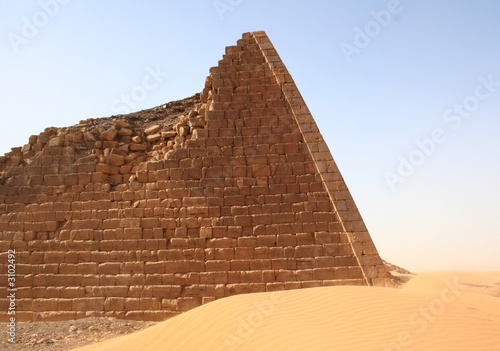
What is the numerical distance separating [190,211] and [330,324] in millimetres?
4204

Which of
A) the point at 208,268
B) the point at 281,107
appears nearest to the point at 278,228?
the point at 208,268

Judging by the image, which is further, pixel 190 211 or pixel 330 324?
pixel 190 211

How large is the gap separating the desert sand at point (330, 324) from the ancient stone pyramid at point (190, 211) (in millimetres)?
1713

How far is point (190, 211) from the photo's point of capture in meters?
8.86

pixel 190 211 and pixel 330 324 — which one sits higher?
pixel 190 211

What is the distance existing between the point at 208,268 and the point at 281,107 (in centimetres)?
378

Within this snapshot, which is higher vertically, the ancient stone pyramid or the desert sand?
the ancient stone pyramid

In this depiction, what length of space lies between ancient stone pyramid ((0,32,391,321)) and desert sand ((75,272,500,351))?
1.71m

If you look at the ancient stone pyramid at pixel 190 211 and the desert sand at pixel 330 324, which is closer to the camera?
the desert sand at pixel 330 324

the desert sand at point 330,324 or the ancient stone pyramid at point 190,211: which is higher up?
the ancient stone pyramid at point 190,211

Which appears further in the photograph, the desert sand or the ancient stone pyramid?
the ancient stone pyramid

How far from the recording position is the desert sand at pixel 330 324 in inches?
194

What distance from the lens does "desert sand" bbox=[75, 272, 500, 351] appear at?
194 inches

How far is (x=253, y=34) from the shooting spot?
10.6m
